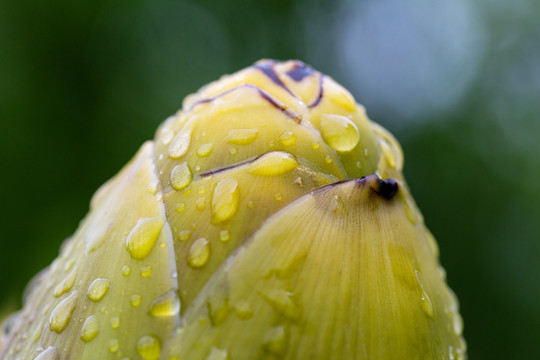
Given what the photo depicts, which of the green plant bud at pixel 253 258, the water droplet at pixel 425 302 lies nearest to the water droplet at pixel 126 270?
the green plant bud at pixel 253 258

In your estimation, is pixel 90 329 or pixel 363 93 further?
pixel 363 93

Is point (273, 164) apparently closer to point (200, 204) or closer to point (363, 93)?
point (200, 204)

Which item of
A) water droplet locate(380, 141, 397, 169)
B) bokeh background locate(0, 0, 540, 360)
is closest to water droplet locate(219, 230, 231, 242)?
water droplet locate(380, 141, 397, 169)

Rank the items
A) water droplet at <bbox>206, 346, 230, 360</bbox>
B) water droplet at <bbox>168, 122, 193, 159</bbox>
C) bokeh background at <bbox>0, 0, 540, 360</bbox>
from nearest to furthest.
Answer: water droplet at <bbox>206, 346, 230, 360</bbox> < water droplet at <bbox>168, 122, 193, 159</bbox> < bokeh background at <bbox>0, 0, 540, 360</bbox>

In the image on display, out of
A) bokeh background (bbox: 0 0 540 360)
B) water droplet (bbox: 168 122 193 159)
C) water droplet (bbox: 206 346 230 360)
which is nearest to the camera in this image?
water droplet (bbox: 206 346 230 360)

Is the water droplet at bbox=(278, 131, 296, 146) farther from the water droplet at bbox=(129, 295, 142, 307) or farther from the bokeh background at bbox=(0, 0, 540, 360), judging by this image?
the bokeh background at bbox=(0, 0, 540, 360)

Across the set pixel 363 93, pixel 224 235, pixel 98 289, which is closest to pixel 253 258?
pixel 224 235

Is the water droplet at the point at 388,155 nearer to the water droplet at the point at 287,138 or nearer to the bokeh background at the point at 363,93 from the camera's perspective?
the water droplet at the point at 287,138
